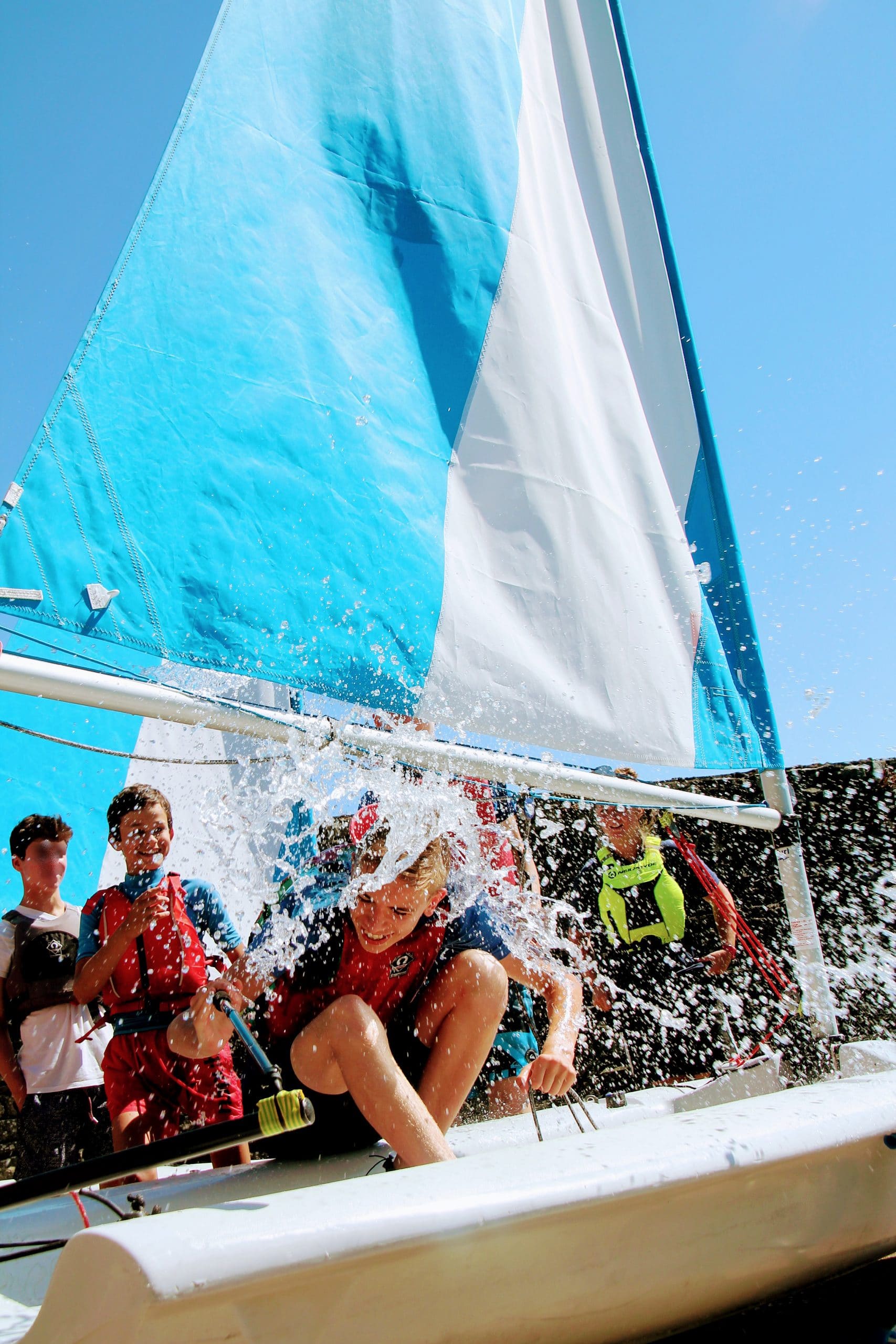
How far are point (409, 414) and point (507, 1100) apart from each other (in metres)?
1.58

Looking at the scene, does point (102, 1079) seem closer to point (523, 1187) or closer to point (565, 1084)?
point (565, 1084)

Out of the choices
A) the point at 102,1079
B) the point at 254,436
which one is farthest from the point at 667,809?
the point at 102,1079

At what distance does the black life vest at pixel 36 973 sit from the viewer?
201cm

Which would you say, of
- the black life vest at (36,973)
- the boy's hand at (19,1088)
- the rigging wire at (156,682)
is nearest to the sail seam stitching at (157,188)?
the rigging wire at (156,682)

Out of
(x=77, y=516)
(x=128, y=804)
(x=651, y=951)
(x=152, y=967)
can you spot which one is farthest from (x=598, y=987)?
(x=77, y=516)

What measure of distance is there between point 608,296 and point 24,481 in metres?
1.62

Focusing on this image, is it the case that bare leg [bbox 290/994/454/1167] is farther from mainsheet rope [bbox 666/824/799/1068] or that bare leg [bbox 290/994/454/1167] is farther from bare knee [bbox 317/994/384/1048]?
mainsheet rope [bbox 666/824/799/1068]

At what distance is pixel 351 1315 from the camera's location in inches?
A: 27.5

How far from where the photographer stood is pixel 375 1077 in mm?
1190

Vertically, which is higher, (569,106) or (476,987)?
(569,106)

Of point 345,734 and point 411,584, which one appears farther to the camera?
point 411,584

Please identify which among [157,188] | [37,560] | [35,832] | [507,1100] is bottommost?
[507,1100]

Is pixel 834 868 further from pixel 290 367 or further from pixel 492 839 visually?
pixel 290 367

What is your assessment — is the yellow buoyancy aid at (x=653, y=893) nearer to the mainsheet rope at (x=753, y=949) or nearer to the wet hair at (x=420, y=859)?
the mainsheet rope at (x=753, y=949)
